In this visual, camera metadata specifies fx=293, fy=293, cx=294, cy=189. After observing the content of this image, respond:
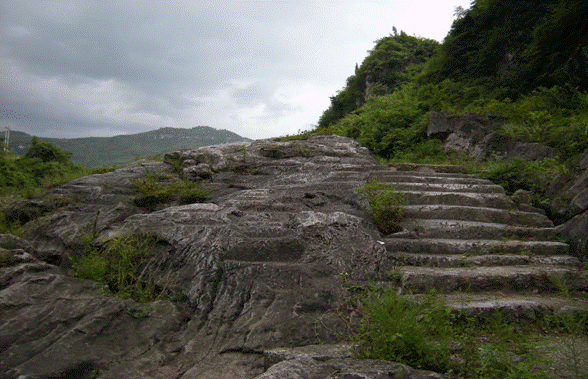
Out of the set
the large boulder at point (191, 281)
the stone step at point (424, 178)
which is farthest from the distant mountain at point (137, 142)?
the large boulder at point (191, 281)

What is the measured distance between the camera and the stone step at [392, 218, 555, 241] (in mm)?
3990

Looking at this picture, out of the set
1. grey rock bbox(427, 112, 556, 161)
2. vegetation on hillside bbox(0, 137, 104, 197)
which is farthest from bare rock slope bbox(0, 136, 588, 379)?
vegetation on hillside bbox(0, 137, 104, 197)

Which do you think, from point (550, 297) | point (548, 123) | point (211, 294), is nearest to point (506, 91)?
point (548, 123)

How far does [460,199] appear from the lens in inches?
185

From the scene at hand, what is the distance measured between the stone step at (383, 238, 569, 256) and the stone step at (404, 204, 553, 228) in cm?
54

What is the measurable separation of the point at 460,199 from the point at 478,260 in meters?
1.45

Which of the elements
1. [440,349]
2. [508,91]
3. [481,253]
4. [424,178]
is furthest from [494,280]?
[508,91]

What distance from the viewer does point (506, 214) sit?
170 inches

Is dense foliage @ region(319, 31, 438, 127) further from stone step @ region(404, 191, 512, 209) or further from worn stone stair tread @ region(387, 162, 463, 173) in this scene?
stone step @ region(404, 191, 512, 209)

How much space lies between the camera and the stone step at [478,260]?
3.48 meters

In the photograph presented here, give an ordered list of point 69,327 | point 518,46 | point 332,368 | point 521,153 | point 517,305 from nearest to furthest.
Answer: point 332,368 < point 69,327 < point 517,305 < point 521,153 < point 518,46

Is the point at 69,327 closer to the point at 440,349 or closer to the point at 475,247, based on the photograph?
the point at 440,349

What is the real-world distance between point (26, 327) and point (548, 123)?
8.63 metres

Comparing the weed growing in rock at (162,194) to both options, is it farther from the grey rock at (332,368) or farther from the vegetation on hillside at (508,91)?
the vegetation on hillside at (508,91)
